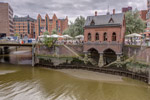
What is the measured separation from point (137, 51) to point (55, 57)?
21.7 m

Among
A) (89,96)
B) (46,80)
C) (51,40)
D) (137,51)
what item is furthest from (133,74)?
(51,40)

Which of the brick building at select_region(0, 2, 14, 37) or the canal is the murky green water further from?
the brick building at select_region(0, 2, 14, 37)

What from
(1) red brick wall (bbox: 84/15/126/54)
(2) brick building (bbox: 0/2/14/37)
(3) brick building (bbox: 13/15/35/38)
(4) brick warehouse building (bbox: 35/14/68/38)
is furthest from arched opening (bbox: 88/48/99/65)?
(3) brick building (bbox: 13/15/35/38)

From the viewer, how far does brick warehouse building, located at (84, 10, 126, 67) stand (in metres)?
29.1

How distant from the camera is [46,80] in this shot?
2433cm

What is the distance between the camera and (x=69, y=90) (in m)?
19.7

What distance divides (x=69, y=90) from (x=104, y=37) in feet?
58.4

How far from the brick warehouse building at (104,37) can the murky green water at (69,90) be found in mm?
8916

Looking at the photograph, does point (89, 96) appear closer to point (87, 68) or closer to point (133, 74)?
point (133, 74)

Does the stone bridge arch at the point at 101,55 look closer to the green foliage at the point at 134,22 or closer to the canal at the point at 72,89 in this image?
the canal at the point at 72,89

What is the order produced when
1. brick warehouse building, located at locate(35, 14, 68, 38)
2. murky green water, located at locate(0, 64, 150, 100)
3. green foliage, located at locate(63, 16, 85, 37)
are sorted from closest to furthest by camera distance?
murky green water, located at locate(0, 64, 150, 100) → green foliage, located at locate(63, 16, 85, 37) → brick warehouse building, located at locate(35, 14, 68, 38)

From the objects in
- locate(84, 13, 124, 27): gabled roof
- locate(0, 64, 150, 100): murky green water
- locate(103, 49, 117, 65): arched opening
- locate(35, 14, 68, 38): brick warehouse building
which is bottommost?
locate(0, 64, 150, 100): murky green water

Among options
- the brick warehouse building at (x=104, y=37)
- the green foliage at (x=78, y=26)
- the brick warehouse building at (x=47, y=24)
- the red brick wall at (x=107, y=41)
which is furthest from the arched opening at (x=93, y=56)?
the brick warehouse building at (x=47, y=24)

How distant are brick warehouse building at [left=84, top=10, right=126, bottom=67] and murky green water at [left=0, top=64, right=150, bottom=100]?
8.92 metres
